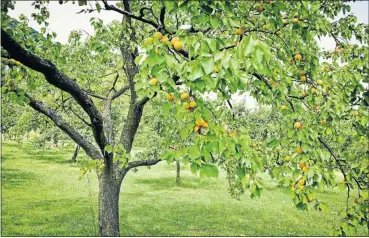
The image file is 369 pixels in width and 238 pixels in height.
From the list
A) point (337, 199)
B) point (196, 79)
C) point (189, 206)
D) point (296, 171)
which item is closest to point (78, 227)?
point (189, 206)

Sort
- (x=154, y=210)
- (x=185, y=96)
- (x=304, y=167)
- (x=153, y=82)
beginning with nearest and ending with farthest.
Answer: (x=153, y=82)
(x=185, y=96)
(x=304, y=167)
(x=154, y=210)

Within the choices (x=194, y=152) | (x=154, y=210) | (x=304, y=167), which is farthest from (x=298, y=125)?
(x=154, y=210)

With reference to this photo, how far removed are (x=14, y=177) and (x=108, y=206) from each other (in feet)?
71.6

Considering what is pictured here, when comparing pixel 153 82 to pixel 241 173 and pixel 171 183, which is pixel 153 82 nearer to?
pixel 241 173

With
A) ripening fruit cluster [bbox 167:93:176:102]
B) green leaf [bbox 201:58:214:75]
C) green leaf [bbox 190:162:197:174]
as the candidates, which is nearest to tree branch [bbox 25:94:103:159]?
ripening fruit cluster [bbox 167:93:176:102]

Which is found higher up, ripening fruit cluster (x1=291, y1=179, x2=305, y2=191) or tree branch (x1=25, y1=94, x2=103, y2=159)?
tree branch (x1=25, y1=94, x2=103, y2=159)

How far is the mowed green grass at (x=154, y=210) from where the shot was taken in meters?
15.7

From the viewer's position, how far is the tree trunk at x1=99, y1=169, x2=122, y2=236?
8.60 meters

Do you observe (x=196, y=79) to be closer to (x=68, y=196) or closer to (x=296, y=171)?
(x=296, y=171)

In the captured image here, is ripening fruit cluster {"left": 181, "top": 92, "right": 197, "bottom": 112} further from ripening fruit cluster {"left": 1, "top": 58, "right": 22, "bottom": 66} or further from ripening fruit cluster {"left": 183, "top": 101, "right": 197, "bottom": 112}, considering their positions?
ripening fruit cluster {"left": 1, "top": 58, "right": 22, "bottom": 66}

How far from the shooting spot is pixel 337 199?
27.2 metres

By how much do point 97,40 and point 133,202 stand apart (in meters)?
15.1

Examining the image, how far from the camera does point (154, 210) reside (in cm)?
1994

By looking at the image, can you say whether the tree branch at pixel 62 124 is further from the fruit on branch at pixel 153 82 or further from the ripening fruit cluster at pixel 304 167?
the ripening fruit cluster at pixel 304 167
